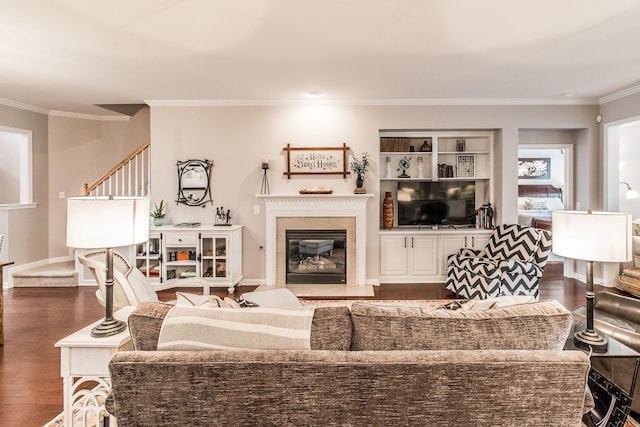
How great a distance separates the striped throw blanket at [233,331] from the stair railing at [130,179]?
4.56 m

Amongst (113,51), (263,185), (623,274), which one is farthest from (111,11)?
(623,274)

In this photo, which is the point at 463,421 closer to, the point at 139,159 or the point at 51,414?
the point at 51,414

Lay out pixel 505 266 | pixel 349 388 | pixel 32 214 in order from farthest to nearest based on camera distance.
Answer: pixel 32 214, pixel 505 266, pixel 349 388

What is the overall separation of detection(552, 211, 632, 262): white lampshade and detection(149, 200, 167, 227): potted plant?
15.6 feet

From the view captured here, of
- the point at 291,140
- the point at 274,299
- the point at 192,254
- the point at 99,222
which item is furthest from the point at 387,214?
the point at 99,222

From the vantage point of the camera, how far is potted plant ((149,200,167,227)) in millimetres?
5148

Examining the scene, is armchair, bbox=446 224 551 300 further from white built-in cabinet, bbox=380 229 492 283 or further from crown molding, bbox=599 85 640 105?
crown molding, bbox=599 85 640 105

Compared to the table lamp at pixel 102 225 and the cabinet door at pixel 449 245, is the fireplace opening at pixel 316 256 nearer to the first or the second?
the cabinet door at pixel 449 245

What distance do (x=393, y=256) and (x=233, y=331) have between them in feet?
14.0

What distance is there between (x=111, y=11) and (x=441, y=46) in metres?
A: 2.65

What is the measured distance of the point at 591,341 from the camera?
73.4 inches

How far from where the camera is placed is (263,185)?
211 inches

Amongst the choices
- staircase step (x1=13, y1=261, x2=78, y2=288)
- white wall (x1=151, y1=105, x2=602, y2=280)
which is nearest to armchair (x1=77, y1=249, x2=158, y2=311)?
white wall (x1=151, y1=105, x2=602, y2=280)

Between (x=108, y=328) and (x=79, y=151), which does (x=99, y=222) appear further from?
(x=79, y=151)
